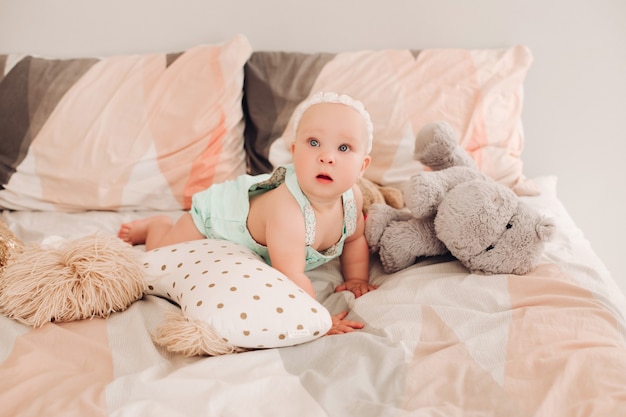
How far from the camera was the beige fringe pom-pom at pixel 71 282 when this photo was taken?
0.92 metres

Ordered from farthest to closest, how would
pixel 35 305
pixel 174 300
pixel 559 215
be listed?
pixel 559 215
pixel 174 300
pixel 35 305

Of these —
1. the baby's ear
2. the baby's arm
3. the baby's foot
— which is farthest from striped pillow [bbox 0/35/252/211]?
the baby's ear

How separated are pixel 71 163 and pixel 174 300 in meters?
0.68

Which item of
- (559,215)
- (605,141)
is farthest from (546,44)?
(559,215)

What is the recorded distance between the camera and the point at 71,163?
1477 mm

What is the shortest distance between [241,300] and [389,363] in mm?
257

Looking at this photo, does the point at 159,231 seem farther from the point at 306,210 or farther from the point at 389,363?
the point at 389,363

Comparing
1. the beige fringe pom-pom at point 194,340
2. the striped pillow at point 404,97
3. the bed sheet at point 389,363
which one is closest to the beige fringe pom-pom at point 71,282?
the bed sheet at point 389,363

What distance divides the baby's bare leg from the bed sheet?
0.82 ft

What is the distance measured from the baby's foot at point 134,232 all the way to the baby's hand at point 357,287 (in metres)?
0.53

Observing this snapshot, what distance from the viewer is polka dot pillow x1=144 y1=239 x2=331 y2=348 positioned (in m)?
0.86

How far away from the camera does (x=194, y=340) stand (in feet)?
2.77

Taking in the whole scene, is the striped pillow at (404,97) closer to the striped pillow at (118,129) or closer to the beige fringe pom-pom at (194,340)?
the striped pillow at (118,129)

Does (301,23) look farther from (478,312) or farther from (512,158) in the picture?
(478,312)
